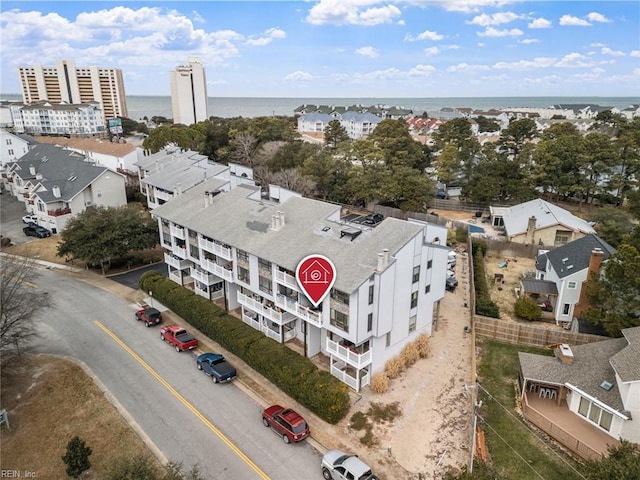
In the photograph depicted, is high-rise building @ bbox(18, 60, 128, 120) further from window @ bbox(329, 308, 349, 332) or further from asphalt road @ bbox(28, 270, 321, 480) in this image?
window @ bbox(329, 308, 349, 332)

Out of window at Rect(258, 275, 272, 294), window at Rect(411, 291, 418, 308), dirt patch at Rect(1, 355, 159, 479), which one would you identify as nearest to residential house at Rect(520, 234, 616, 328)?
window at Rect(411, 291, 418, 308)

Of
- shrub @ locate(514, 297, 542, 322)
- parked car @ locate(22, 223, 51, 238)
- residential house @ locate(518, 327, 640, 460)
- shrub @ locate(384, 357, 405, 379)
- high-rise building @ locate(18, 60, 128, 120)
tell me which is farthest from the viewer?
high-rise building @ locate(18, 60, 128, 120)

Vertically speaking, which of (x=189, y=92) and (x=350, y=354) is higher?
(x=189, y=92)

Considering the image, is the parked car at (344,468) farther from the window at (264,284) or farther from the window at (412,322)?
the window at (264,284)

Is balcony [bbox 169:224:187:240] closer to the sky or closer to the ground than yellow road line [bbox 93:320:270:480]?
closer to the sky

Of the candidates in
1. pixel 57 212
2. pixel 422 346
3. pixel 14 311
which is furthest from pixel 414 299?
pixel 57 212

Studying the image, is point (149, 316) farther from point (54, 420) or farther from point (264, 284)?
point (264, 284)
